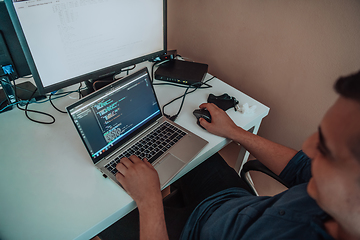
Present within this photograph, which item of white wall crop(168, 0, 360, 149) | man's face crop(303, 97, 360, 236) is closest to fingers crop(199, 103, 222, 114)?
white wall crop(168, 0, 360, 149)

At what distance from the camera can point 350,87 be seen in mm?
348

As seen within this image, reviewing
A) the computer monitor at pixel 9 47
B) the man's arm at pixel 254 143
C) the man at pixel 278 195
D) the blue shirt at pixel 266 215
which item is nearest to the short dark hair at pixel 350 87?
the man at pixel 278 195

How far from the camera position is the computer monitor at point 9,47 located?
2.74 ft

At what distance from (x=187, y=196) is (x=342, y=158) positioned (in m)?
0.64

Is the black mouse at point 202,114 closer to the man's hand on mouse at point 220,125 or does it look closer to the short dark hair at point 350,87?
the man's hand on mouse at point 220,125

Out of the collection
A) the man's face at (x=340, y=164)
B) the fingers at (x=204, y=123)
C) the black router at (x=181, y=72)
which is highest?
the man's face at (x=340, y=164)

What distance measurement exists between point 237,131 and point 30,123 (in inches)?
33.5

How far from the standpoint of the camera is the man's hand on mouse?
85 centimetres

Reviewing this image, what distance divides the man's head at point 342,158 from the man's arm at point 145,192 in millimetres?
415

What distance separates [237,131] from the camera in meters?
0.86

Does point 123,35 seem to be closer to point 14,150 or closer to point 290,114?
point 14,150

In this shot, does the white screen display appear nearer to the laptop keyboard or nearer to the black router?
the black router

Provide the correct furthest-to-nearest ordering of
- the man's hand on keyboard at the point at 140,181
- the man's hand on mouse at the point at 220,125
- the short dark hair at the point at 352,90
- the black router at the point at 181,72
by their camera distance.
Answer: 1. the black router at the point at 181,72
2. the man's hand on mouse at the point at 220,125
3. the man's hand on keyboard at the point at 140,181
4. the short dark hair at the point at 352,90

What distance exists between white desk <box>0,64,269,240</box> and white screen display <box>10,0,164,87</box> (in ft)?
0.77
